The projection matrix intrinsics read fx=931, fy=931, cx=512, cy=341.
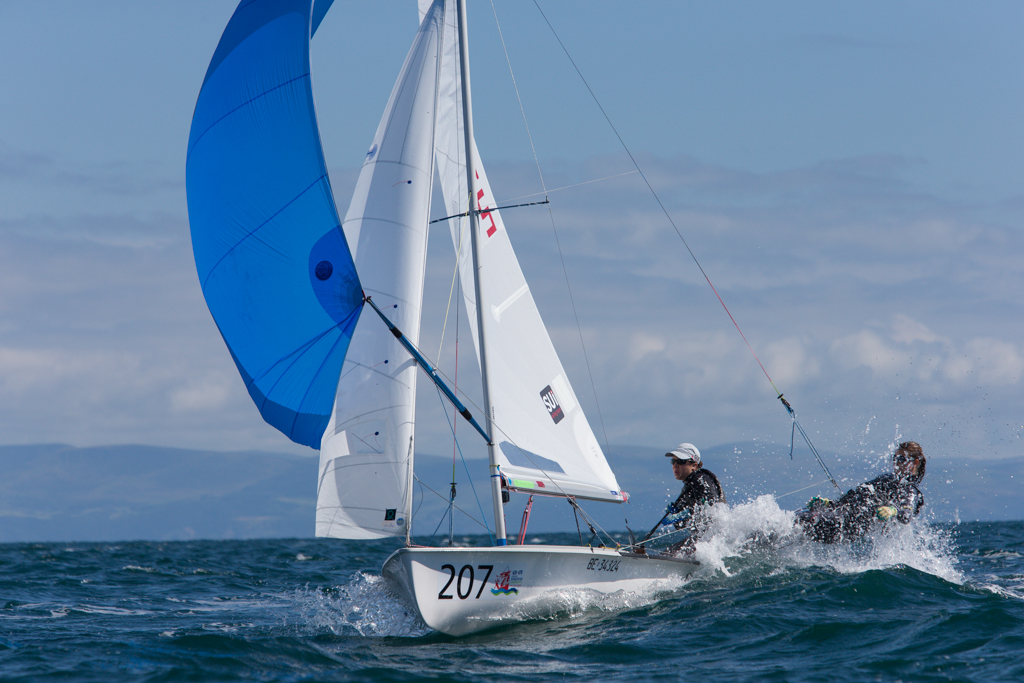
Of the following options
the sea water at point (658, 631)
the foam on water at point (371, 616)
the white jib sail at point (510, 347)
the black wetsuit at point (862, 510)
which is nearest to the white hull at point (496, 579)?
the sea water at point (658, 631)

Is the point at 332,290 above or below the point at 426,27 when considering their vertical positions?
below

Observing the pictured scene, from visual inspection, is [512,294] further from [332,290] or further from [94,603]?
[94,603]

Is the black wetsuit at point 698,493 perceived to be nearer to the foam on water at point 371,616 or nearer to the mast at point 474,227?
the mast at point 474,227

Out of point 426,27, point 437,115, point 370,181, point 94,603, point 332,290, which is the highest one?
point 426,27

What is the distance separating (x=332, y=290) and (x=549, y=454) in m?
2.85

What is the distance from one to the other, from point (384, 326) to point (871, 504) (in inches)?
227

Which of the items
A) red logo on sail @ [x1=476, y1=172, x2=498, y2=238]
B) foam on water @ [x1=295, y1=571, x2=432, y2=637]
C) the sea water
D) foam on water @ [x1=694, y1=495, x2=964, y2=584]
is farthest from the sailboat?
foam on water @ [x1=694, y1=495, x2=964, y2=584]

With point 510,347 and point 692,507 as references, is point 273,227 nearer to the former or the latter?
point 510,347

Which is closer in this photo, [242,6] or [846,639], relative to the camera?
[846,639]

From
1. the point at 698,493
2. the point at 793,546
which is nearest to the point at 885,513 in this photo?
the point at 793,546

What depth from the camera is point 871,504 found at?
33.6 ft

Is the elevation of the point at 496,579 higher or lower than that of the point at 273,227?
lower

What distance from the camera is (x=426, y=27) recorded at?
8.91 meters

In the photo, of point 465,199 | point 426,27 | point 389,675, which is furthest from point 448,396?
point 426,27
